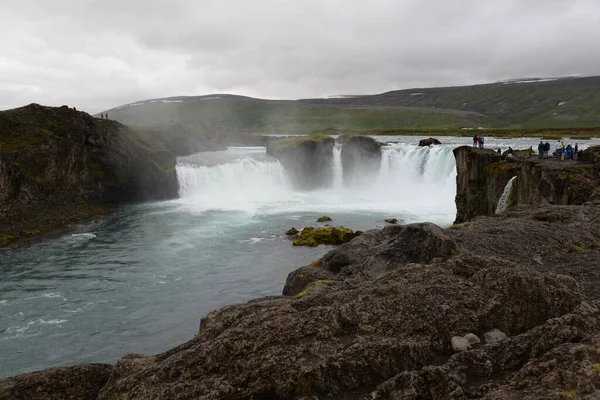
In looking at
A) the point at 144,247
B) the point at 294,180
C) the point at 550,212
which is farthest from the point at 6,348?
the point at 294,180

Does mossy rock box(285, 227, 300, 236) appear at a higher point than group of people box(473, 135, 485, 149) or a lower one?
lower

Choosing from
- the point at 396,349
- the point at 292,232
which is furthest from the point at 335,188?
the point at 396,349

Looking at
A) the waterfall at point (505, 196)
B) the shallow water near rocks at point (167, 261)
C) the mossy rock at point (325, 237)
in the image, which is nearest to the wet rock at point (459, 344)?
the shallow water near rocks at point (167, 261)

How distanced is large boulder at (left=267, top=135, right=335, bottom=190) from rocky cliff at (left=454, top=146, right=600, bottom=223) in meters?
38.9

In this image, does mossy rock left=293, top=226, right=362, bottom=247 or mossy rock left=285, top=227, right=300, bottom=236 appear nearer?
mossy rock left=293, top=226, right=362, bottom=247

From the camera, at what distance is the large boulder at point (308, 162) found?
77.3 metres

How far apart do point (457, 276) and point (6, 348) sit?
75.3 ft

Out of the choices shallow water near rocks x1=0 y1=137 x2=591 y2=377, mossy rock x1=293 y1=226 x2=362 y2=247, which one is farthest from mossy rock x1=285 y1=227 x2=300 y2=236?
mossy rock x1=293 y1=226 x2=362 y2=247

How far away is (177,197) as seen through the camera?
2680 inches

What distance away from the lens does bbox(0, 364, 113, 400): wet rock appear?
286 inches

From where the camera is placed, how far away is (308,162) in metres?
77.4

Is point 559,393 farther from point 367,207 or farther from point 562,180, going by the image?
point 367,207

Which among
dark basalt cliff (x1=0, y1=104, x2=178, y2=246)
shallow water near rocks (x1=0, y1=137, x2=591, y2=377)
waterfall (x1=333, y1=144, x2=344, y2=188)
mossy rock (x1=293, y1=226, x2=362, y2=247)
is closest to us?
shallow water near rocks (x1=0, y1=137, x2=591, y2=377)

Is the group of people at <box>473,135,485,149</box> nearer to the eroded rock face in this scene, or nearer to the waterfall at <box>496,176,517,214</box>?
the eroded rock face
